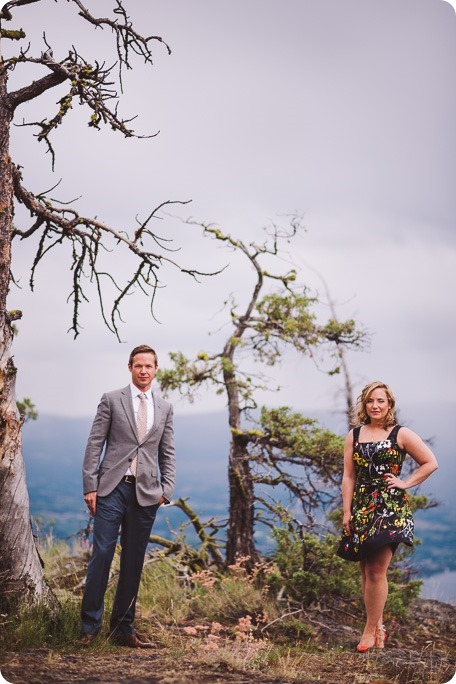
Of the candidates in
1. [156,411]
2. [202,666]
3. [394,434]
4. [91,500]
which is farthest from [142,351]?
[202,666]

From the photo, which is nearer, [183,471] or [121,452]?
[121,452]

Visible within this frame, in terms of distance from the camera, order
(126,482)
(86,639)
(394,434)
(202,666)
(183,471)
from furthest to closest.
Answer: (183,471)
(394,434)
(126,482)
(86,639)
(202,666)

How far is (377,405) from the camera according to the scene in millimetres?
5070

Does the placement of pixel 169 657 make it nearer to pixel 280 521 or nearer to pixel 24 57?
pixel 280 521

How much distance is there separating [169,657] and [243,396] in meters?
4.23

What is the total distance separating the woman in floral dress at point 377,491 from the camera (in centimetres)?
495

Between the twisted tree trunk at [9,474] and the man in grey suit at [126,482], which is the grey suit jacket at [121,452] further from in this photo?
the twisted tree trunk at [9,474]

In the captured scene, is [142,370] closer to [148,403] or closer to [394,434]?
[148,403]

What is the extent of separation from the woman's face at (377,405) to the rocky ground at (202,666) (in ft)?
5.25

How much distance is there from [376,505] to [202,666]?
5.07ft

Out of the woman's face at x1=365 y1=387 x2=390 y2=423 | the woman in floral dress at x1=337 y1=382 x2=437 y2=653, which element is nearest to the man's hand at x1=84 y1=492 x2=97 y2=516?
the woman in floral dress at x1=337 y1=382 x2=437 y2=653

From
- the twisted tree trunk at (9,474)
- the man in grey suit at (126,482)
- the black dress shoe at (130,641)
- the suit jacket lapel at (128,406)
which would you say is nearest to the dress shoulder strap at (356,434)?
the man in grey suit at (126,482)

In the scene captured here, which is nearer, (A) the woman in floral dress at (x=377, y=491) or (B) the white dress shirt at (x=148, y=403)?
(A) the woman in floral dress at (x=377, y=491)

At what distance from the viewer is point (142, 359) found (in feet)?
16.6
